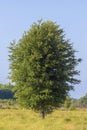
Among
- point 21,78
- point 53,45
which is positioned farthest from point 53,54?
point 21,78

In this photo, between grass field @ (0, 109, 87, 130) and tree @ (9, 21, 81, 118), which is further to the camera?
tree @ (9, 21, 81, 118)

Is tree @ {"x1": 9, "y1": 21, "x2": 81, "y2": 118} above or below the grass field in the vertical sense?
above

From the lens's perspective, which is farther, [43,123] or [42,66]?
[42,66]

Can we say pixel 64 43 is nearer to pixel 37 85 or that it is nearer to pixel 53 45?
pixel 53 45

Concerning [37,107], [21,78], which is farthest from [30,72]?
[37,107]

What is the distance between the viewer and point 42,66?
32.3 meters

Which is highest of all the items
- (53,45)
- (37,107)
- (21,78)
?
(53,45)

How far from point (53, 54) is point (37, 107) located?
14.6 ft

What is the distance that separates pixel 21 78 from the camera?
32.8m

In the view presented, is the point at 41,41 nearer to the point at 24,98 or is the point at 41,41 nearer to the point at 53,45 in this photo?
the point at 53,45

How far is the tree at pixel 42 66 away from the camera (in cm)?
3212

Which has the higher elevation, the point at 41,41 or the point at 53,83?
the point at 41,41

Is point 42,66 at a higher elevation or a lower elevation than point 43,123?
higher

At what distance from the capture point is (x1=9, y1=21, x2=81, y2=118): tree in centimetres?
3212
